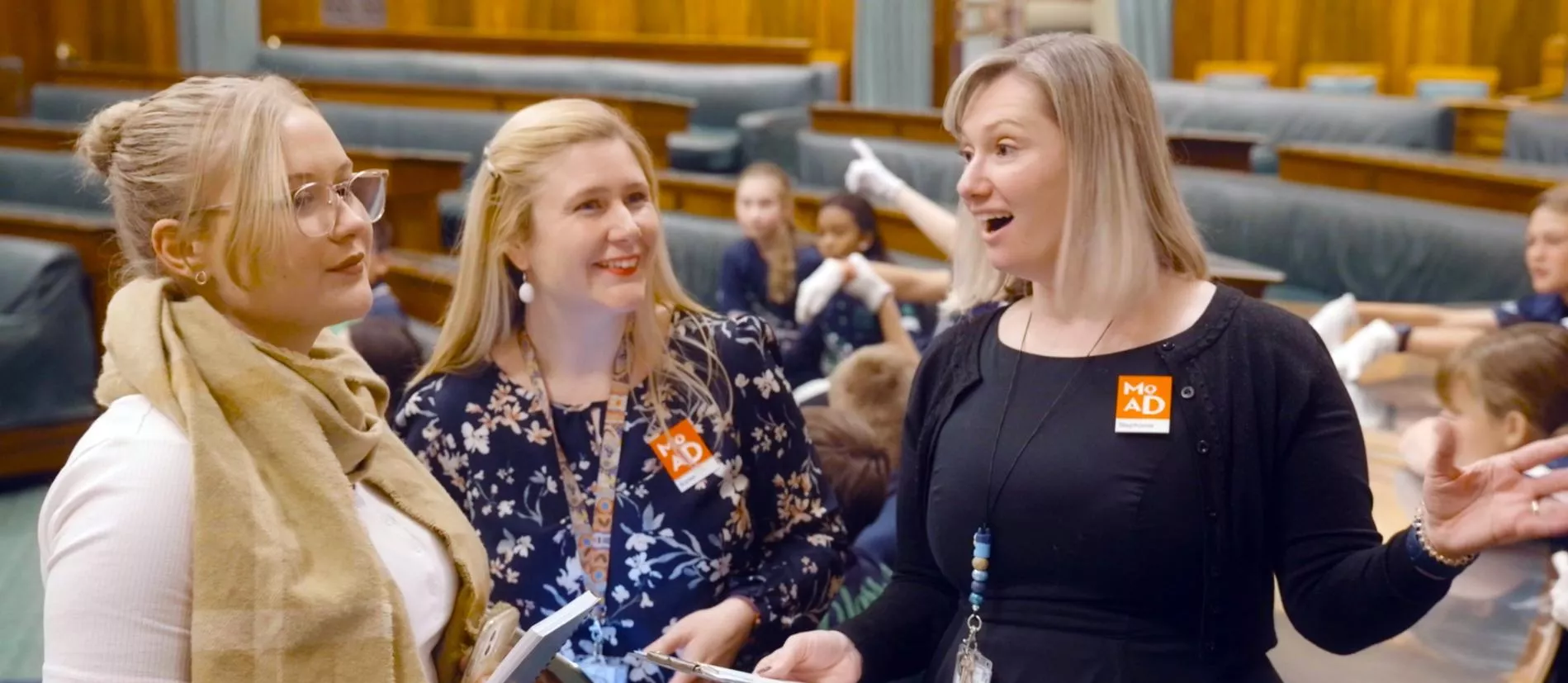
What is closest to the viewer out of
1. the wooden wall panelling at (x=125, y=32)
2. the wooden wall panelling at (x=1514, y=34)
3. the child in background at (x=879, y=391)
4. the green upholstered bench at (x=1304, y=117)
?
the child in background at (x=879, y=391)

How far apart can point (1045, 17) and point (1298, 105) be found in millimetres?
3091

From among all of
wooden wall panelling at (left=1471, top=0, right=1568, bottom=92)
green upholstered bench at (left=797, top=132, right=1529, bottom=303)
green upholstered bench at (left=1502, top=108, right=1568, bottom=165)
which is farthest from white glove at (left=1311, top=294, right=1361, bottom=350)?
wooden wall panelling at (left=1471, top=0, right=1568, bottom=92)

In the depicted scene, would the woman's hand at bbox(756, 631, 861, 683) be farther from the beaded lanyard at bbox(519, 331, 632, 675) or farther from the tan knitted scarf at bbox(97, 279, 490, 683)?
the tan knitted scarf at bbox(97, 279, 490, 683)

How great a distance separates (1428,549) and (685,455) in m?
0.76

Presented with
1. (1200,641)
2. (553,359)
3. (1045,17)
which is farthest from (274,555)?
(1045,17)

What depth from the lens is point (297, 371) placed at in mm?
1096

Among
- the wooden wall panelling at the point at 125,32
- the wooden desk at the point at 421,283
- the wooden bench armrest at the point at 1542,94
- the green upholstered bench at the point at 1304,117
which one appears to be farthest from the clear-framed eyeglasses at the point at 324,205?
the wooden wall panelling at the point at 125,32

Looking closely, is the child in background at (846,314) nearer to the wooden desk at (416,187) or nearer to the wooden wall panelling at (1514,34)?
the wooden desk at (416,187)

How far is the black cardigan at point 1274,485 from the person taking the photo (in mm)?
1211

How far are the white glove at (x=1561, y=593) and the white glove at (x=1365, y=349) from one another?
4.26 ft

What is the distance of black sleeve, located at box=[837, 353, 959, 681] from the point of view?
139cm

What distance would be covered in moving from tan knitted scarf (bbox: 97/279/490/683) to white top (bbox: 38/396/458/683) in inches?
0.6

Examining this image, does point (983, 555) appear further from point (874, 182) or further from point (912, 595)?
point (874, 182)

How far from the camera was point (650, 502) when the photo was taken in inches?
60.6
